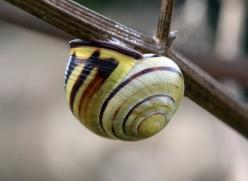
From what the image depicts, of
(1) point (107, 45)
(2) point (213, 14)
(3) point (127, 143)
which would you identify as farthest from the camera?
(2) point (213, 14)

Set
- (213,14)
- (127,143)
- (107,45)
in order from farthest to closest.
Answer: (213,14) < (127,143) < (107,45)

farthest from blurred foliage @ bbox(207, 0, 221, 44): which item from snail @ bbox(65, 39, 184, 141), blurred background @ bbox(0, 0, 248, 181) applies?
snail @ bbox(65, 39, 184, 141)

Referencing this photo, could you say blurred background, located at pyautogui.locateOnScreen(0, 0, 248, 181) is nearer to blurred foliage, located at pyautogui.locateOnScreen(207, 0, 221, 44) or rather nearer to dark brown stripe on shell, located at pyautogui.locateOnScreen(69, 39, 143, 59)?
blurred foliage, located at pyautogui.locateOnScreen(207, 0, 221, 44)

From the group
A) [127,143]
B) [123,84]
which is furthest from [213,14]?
[123,84]

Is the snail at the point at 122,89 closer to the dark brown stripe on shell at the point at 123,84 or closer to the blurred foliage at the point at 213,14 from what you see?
the dark brown stripe on shell at the point at 123,84

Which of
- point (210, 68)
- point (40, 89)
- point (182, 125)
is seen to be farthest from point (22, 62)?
A: point (210, 68)

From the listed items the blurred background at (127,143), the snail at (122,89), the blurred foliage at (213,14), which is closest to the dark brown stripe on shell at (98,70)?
the snail at (122,89)

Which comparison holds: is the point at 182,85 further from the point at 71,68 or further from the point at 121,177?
the point at 121,177

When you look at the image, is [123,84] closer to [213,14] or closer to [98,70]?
[98,70]
